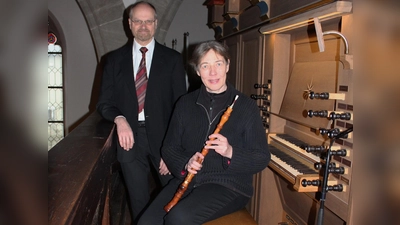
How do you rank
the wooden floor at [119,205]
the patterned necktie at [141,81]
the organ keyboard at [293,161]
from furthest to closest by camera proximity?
1. the wooden floor at [119,205]
2. the patterned necktie at [141,81]
3. the organ keyboard at [293,161]

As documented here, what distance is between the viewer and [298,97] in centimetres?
296

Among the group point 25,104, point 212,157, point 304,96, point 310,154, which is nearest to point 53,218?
point 25,104

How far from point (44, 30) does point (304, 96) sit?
9.12 feet

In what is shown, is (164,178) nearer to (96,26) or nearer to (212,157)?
(212,157)

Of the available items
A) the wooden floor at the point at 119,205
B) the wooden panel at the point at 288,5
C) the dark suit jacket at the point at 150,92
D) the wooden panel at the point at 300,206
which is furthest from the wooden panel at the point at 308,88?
the wooden floor at the point at 119,205

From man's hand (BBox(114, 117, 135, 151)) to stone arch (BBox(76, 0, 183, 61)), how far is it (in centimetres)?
301

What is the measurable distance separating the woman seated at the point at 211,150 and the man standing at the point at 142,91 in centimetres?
37

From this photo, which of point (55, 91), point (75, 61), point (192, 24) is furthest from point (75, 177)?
point (55, 91)

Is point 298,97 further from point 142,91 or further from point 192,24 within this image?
point 192,24

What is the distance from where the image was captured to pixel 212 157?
6.82 ft

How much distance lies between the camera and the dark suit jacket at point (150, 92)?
8.48 ft

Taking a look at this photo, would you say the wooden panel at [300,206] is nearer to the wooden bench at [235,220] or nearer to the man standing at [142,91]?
the wooden bench at [235,220]

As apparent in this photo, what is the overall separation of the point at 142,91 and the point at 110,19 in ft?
9.49

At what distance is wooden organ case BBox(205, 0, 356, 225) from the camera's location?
2150 mm
